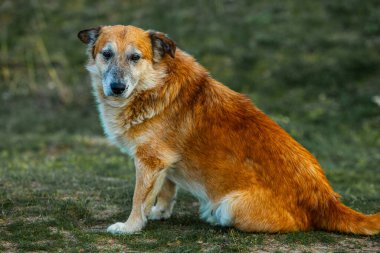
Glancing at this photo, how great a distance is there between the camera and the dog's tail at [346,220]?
6113 millimetres

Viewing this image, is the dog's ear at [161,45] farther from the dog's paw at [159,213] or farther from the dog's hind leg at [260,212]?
the dog's paw at [159,213]

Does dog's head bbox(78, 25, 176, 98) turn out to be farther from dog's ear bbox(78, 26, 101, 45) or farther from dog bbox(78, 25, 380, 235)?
dog's ear bbox(78, 26, 101, 45)

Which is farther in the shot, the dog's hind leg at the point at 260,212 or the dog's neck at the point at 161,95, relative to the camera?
the dog's neck at the point at 161,95

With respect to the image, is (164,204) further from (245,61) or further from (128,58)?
(245,61)


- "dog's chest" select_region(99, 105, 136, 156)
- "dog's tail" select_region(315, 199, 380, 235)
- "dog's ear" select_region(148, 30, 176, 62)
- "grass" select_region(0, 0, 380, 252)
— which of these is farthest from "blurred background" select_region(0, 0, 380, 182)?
"dog's chest" select_region(99, 105, 136, 156)

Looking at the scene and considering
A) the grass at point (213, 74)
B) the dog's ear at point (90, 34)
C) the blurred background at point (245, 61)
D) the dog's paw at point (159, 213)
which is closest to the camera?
the grass at point (213, 74)

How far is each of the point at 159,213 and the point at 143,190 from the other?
3.09 feet

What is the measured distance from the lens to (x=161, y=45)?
262 inches

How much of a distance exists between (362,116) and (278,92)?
2.66 metres

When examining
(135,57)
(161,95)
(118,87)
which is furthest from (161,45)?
(118,87)

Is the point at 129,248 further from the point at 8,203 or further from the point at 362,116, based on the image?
the point at 362,116

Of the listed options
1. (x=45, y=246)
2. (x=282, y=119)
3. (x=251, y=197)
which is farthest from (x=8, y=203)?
(x=282, y=119)

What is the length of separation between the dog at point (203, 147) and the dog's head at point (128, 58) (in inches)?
0.4

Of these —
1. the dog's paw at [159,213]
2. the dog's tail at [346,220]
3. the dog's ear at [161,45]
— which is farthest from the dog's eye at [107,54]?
the dog's tail at [346,220]
